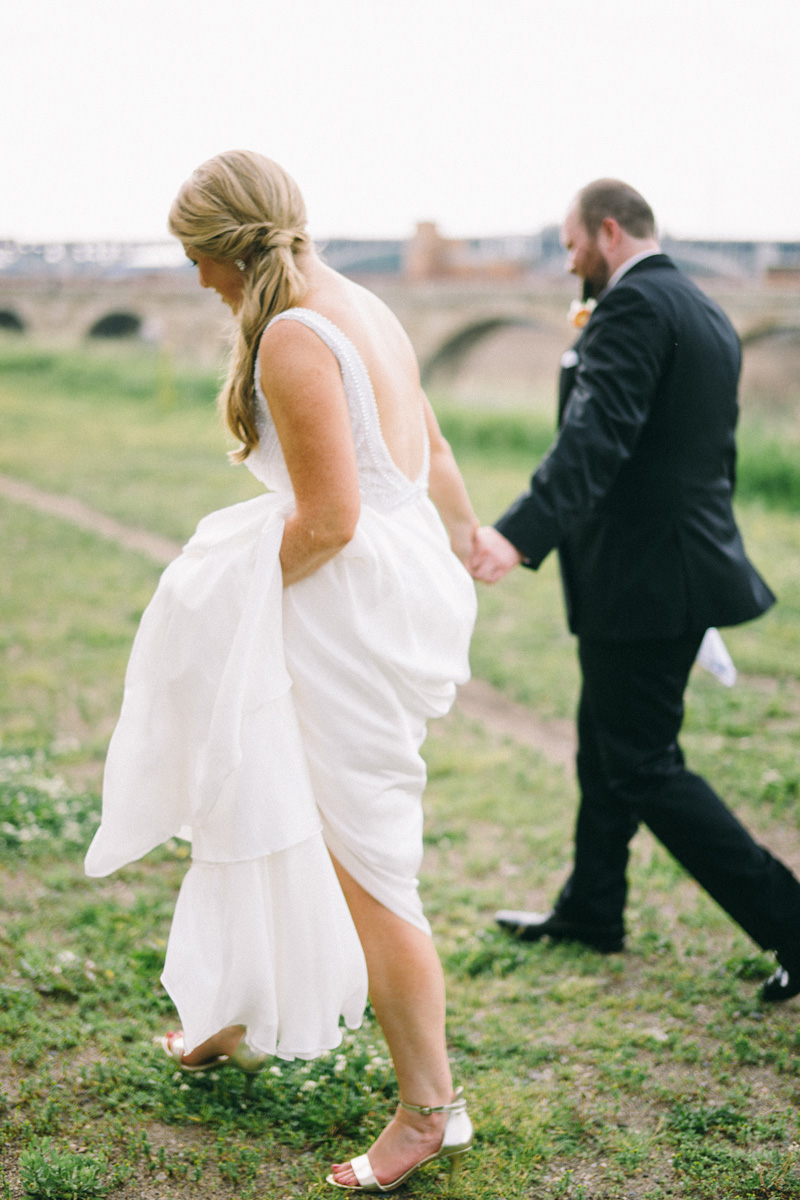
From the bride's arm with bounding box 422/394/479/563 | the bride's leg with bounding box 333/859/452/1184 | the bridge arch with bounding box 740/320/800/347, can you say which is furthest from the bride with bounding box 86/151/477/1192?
the bridge arch with bounding box 740/320/800/347

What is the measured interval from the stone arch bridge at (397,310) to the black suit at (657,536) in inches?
662

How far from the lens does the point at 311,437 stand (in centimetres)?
194

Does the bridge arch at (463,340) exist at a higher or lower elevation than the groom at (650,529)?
lower

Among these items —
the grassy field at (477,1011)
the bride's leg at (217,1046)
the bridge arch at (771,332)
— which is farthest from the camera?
the bridge arch at (771,332)

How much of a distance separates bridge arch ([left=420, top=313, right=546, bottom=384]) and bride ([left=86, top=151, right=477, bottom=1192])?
92.6ft

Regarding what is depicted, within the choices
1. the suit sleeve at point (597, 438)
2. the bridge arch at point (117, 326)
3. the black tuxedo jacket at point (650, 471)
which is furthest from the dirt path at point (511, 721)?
the bridge arch at point (117, 326)

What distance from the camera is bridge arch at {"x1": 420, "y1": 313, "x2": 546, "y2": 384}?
3036cm

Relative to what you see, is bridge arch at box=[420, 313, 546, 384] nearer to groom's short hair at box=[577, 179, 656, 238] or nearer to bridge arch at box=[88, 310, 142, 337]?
bridge arch at box=[88, 310, 142, 337]

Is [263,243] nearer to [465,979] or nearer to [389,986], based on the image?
[389,986]

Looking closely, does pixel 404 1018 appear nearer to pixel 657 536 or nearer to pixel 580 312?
pixel 657 536

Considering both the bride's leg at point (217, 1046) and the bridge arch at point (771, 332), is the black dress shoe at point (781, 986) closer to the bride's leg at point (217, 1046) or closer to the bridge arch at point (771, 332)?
the bride's leg at point (217, 1046)

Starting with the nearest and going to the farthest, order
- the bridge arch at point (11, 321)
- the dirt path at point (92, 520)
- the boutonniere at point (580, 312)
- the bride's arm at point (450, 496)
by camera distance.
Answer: the bride's arm at point (450, 496)
the boutonniere at point (580, 312)
the dirt path at point (92, 520)
the bridge arch at point (11, 321)

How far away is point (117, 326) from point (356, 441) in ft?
148

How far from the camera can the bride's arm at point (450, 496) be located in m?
2.53
